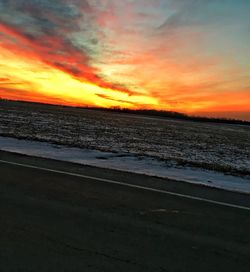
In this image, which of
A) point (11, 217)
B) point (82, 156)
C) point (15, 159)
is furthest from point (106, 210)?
point (82, 156)

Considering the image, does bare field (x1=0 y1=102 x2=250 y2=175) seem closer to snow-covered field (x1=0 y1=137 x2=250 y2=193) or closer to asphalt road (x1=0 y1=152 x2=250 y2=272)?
snow-covered field (x1=0 y1=137 x2=250 y2=193)

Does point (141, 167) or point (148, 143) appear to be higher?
point (141, 167)

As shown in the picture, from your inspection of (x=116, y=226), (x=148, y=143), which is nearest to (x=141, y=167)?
(x=116, y=226)

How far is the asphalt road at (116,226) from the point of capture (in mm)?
4645

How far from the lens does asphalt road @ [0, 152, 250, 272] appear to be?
464cm

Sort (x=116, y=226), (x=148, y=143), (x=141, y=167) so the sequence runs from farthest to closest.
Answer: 1. (x=148, y=143)
2. (x=141, y=167)
3. (x=116, y=226)

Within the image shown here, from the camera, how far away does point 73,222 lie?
5.95 metres

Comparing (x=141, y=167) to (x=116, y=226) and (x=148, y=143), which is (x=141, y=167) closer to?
(x=116, y=226)

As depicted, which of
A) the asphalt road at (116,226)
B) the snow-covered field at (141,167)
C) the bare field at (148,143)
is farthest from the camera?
the bare field at (148,143)

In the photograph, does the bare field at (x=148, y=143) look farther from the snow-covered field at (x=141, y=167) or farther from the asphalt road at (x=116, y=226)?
the asphalt road at (x=116, y=226)

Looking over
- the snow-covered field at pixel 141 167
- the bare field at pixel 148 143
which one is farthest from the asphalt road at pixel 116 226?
the bare field at pixel 148 143

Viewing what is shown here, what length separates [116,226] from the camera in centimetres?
591

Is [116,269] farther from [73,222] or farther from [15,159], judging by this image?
[15,159]

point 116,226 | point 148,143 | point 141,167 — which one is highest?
point 116,226
